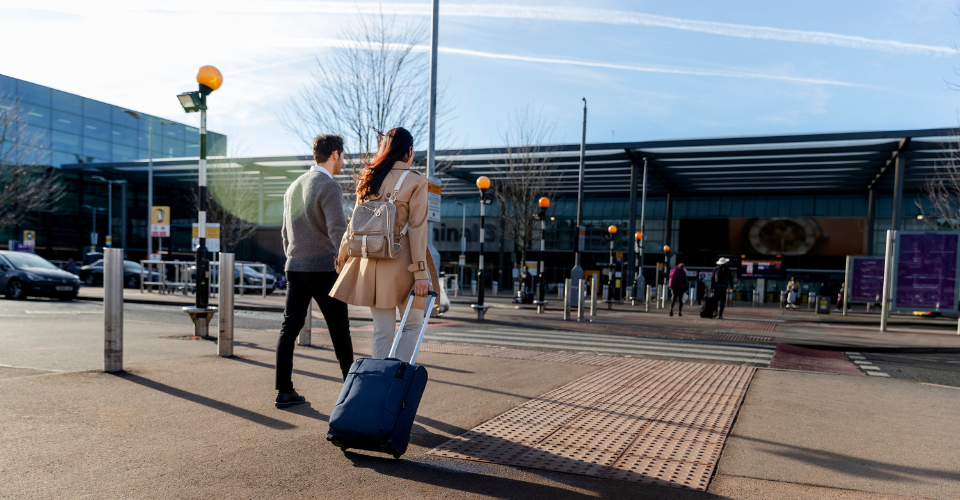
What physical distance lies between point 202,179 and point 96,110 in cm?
5162

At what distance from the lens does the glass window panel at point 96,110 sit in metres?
50.6

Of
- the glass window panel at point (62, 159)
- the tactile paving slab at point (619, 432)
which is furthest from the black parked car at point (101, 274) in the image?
the tactile paving slab at point (619, 432)

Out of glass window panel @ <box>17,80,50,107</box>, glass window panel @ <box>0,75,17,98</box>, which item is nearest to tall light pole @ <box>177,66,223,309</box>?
glass window panel @ <box>0,75,17,98</box>

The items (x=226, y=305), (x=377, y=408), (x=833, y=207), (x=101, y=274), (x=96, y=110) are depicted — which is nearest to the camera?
(x=377, y=408)

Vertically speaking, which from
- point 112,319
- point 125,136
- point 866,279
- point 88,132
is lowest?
point 866,279

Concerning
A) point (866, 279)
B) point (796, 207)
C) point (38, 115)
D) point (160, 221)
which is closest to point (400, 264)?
point (160, 221)

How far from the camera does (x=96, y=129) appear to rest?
51.9m

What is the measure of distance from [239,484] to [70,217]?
191ft

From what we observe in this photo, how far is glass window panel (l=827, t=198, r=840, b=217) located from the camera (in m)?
46.0

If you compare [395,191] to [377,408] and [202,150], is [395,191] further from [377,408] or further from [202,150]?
[202,150]

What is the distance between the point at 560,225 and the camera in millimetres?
53594

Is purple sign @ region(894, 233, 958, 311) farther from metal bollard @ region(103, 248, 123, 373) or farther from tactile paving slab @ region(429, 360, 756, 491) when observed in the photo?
metal bollard @ region(103, 248, 123, 373)

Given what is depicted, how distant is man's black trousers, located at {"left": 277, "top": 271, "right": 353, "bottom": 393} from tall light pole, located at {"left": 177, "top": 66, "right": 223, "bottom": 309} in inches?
161

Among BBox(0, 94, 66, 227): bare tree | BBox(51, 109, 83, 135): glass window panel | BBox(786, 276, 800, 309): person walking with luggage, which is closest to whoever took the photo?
BBox(0, 94, 66, 227): bare tree
